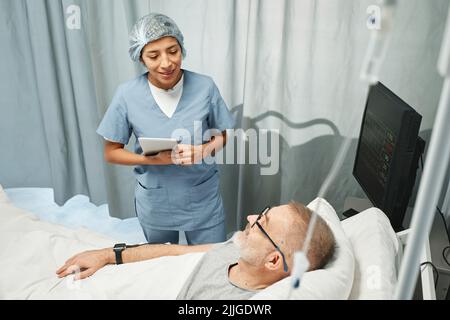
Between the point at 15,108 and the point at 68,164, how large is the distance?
472mm

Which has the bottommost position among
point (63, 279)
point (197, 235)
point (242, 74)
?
point (197, 235)

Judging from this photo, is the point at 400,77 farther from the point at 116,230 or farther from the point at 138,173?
the point at 116,230

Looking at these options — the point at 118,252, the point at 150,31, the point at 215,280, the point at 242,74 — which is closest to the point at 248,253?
the point at 215,280

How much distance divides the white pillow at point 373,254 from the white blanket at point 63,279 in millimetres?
509

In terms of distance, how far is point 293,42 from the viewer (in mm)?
1935

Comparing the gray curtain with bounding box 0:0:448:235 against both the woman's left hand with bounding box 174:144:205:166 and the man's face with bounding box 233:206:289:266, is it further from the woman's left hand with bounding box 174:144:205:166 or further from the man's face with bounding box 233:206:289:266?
the man's face with bounding box 233:206:289:266

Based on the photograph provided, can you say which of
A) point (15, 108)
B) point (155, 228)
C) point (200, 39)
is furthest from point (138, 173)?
point (15, 108)

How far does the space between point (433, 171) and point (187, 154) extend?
111 cm

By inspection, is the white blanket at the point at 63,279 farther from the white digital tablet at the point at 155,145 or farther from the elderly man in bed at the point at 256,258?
the white digital tablet at the point at 155,145

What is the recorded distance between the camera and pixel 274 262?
1.14 meters

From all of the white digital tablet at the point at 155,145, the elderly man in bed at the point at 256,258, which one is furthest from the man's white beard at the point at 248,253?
the white digital tablet at the point at 155,145

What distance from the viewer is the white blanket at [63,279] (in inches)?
49.3

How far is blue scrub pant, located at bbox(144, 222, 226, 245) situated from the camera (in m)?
1.84

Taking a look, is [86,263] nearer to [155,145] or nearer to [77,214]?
[155,145]
